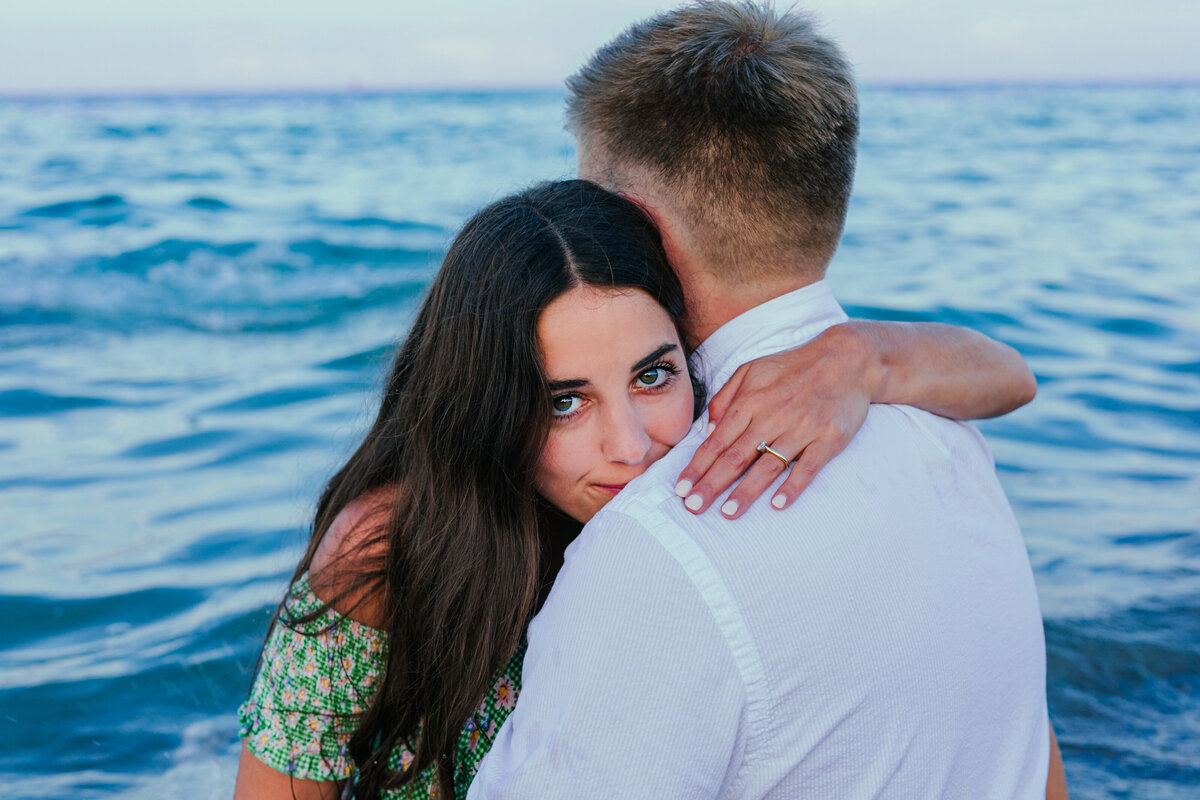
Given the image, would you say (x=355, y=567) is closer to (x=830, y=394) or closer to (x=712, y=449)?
(x=712, y=449)

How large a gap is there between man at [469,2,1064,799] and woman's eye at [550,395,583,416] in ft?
0.79

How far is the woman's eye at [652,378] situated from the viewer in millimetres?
1999

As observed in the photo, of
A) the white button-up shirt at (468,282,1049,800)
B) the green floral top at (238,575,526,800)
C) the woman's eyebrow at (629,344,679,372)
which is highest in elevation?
the woman's eyebrow at (629,344,679,372)

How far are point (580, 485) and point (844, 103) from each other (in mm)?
893

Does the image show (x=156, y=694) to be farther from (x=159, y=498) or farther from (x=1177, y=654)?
(x=1177, y=654)

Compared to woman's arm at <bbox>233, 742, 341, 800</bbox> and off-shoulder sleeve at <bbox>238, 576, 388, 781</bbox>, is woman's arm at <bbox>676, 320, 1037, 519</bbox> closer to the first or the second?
off-shoulder sleeve at <bbox>238, 576, 388, 781</bbox>

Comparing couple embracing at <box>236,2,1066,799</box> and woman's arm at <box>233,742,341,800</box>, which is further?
woman's arm at <box>233,742,341,800</box>

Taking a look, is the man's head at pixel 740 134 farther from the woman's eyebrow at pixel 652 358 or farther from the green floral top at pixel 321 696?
the green floral top at pixel 321 696

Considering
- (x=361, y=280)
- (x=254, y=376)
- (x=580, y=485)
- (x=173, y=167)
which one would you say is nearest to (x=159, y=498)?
(x=254, y=376)

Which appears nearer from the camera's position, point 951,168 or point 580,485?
point 580,485

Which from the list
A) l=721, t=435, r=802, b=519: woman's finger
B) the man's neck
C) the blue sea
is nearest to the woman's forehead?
the man's neck

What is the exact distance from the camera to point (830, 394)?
187cm

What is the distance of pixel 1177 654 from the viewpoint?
13.3 ft

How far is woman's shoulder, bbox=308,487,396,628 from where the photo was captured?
6.84 feet
